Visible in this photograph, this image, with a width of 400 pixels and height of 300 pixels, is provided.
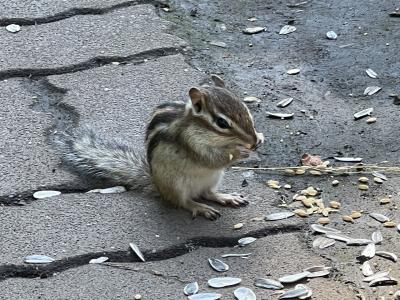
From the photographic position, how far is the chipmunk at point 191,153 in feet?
11.2

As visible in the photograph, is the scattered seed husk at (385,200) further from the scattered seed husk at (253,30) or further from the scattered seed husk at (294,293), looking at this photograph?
the scattered seed husk at (253,30)

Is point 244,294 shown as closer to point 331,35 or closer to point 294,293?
point 294,293

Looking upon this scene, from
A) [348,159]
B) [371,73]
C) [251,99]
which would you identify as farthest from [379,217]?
[371,73]

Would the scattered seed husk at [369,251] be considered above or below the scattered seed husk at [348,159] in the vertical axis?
above

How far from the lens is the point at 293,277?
318cm

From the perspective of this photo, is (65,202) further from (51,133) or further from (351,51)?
(351,51)

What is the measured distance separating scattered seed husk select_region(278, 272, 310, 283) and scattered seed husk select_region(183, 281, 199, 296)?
275 millimetres

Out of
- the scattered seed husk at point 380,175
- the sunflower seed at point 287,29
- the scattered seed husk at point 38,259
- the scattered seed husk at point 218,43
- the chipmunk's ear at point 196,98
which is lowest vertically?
the scattered seed husk at point 38,259

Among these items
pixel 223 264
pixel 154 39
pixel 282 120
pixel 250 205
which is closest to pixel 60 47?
pixel 154 39

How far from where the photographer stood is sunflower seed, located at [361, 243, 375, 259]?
3.28 m

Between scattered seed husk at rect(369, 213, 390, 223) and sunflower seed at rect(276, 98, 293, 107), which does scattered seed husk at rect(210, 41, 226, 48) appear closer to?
sunflower seed at rect(276, 98, 293, 107)

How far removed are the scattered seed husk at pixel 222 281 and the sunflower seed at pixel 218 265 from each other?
53 mm

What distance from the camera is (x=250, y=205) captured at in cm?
359

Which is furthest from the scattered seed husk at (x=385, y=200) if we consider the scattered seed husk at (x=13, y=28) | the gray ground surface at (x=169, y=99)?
the scattered seed husk at (x=13, y=28)
